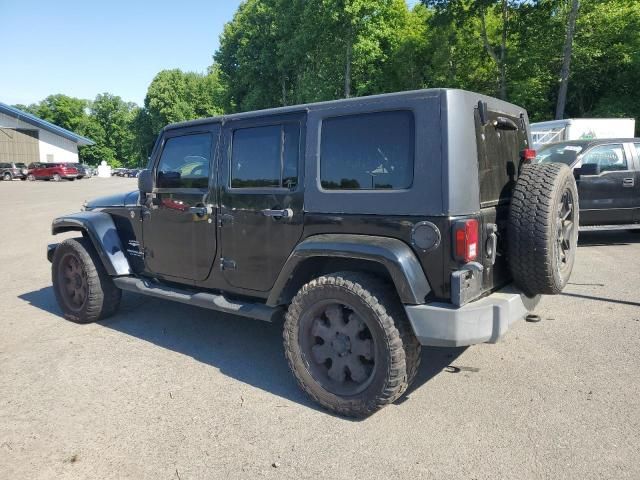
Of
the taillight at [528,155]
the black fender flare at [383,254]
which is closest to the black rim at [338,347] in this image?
the black fender flare at [383,254]

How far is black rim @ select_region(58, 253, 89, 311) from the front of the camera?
5162mm

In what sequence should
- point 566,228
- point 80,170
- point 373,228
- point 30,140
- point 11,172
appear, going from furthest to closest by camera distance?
point 30,140
point 80,170
point 11,172
point 566,228
point 373,228

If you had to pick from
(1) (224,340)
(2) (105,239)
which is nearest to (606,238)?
(1) (224,340)

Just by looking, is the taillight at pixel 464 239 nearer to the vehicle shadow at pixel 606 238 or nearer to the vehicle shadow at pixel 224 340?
the vehicle shadow at pixel 224 340

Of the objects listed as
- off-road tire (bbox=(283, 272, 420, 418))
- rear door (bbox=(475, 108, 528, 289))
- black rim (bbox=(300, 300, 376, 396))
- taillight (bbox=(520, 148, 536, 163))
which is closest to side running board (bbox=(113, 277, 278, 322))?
black rim (bbox=(300, 300, 376, 396))

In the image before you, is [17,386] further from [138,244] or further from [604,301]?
[604,301]

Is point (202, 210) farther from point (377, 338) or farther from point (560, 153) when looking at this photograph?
point (560, 153)

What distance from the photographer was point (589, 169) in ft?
26.9

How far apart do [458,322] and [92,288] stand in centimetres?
377

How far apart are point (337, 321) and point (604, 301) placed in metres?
3.73

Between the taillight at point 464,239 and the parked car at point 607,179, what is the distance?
639 centimetres

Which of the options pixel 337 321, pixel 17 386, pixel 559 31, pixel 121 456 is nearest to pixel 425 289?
pixel 337 321

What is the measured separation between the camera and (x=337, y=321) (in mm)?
3297

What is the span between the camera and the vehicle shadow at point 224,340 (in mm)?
3824
